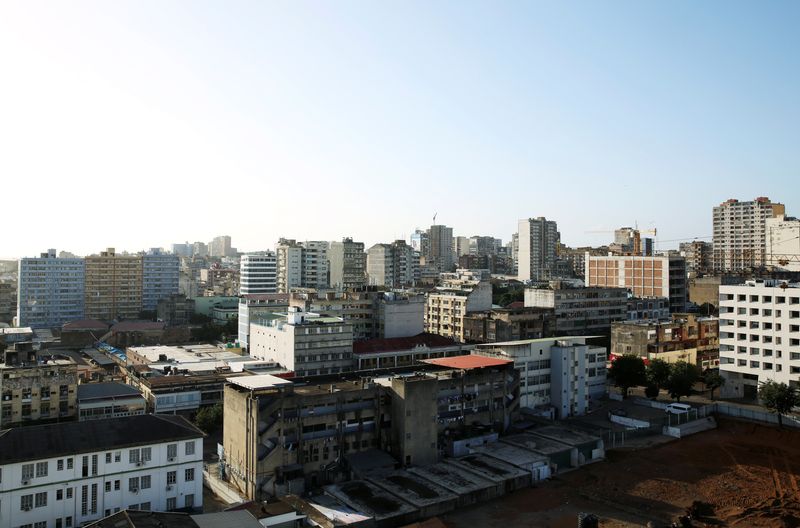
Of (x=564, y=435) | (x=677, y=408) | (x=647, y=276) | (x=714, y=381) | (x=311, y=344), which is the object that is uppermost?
(x=647, y=276)

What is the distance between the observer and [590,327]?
8606 centimetres

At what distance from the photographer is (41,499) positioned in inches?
1197

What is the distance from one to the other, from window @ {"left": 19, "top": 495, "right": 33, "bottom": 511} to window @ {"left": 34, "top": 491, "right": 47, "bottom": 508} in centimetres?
25

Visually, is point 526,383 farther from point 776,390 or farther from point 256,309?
point 256,309

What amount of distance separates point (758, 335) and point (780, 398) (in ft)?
29.5

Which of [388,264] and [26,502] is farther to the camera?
[388,264]

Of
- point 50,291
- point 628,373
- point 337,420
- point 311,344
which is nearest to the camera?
point 337,420

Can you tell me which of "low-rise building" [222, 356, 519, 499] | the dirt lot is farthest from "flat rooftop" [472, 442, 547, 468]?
"low-rise building" [222, 356, 519, 499]

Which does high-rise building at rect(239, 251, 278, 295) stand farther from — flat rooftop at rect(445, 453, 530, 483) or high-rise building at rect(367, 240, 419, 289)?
flat rooftop at rect(445, 453, 530, 483)

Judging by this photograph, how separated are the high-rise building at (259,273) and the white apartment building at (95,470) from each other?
282 feet

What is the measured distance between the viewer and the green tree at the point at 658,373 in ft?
193

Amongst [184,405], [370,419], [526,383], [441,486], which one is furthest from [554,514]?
[184,405]

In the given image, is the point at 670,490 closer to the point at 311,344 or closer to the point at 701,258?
the point at 311,344

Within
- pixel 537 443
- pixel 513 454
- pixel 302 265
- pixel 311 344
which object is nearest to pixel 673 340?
pixel 537 443
